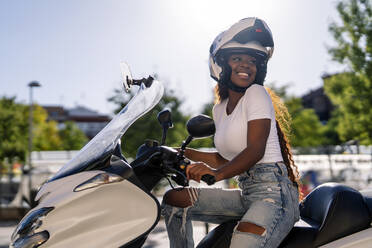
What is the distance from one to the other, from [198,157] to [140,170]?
27.6 inches

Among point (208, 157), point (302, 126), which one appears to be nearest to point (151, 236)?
point (208, 157)

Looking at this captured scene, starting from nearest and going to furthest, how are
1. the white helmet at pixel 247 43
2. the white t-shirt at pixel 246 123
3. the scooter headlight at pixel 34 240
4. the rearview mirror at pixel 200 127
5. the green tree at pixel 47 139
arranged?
the scooter headlight at pixel 34 240, the rearview mirror at pixel 200 127, the white t-shirt at pixel 246 123, the white helmet at pixel 247 43, the green tree at pixel 47 139

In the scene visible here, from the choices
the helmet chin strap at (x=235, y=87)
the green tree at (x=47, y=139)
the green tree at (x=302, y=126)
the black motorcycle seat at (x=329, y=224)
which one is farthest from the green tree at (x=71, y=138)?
the black motorcycle seat at (x=329, y=224)

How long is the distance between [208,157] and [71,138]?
46454 mm

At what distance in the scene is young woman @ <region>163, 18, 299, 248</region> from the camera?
6.31ft

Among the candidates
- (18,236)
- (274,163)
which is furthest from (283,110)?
(18,236)

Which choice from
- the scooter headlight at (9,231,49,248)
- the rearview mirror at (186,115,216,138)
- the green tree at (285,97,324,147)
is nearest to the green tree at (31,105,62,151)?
the green tree at (285,97,324,147)

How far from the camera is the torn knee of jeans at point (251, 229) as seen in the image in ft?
6.17

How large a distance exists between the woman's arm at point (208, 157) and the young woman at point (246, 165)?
0.91 ft

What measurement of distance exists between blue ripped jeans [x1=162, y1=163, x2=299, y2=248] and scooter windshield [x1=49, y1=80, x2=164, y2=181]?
496 mm

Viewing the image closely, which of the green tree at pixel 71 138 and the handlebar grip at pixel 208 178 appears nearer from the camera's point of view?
the handlebar grip at pixel 208 178

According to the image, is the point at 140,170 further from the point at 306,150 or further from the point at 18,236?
the point at 306,150

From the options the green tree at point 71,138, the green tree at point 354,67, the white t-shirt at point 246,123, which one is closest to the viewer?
the white t-shirt at point 246,123

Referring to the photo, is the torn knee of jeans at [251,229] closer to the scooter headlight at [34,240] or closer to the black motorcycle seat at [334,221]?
the black motorcycle seat at [334,221]
